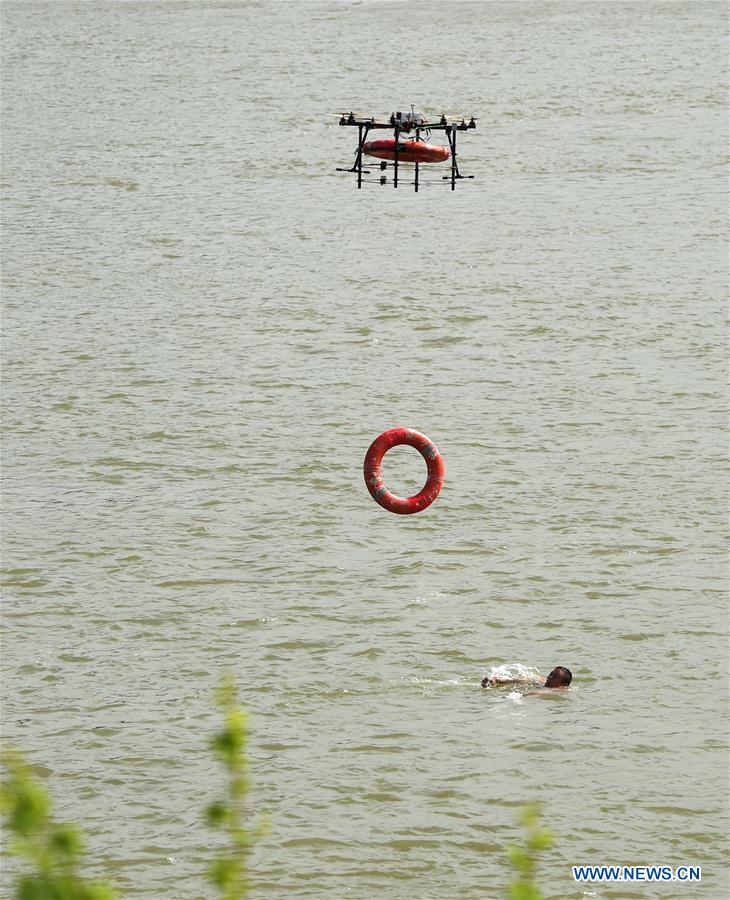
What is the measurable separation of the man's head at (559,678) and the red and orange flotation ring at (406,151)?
11685 millimetres

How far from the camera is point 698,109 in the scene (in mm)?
47812

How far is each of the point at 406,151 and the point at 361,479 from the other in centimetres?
587

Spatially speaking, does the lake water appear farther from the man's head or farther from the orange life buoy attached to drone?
the orange life buoy attached to drone

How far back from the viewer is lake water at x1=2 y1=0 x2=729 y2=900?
1370 centimetres

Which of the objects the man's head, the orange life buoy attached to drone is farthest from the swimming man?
the orange life buoy attached to drone

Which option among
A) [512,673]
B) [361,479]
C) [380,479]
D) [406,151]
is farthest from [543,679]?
[406,151]

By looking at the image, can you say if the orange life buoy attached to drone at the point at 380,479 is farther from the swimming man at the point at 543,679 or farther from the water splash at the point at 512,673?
the swimming man at the point at 543,679

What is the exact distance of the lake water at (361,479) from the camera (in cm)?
1370

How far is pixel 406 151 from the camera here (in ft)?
81.3

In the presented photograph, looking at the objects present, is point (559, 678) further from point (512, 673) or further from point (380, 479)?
point (380, 479)

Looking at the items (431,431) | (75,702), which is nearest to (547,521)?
(431,431)

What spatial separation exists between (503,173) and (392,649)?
27320mm

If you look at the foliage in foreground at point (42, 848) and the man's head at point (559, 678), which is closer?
the foliage in foreground at point (42, 848)

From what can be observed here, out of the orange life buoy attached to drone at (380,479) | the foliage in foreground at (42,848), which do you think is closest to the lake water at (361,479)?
the orange life buoy attached to drone at (380,479)
